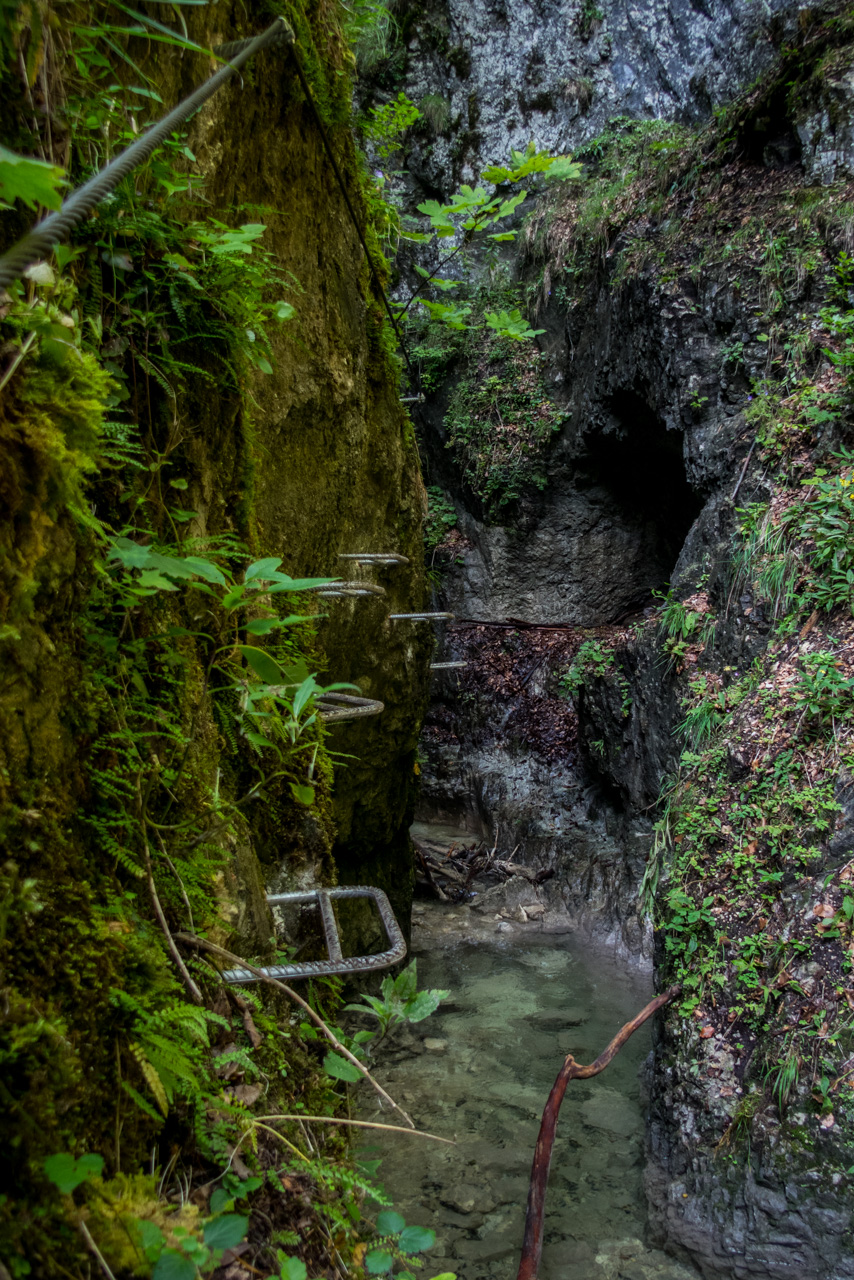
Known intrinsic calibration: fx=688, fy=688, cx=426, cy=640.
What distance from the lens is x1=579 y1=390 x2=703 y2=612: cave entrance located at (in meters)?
7.94

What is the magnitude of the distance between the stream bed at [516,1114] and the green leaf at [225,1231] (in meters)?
1.55

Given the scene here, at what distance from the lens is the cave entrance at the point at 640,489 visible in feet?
26.1

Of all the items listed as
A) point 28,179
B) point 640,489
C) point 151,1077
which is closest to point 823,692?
point 151,1077

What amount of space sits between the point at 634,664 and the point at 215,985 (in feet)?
18.4

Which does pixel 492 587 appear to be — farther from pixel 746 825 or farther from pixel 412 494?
pixel 746 825

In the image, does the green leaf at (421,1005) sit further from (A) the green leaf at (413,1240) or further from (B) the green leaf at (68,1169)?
(B) the green leaf at (68,1169)

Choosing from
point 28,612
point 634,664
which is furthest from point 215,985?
point 634,664

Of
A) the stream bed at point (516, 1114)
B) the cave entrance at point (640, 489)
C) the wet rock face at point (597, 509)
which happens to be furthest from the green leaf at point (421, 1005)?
the cave entrance at point (640, 489)

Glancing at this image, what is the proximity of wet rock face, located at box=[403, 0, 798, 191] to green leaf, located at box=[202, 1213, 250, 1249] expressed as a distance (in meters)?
11.0

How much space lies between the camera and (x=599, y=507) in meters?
9.01

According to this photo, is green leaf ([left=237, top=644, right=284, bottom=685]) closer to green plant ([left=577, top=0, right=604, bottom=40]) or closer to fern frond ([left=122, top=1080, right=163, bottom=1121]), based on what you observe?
fern frond ([left=122, top=1080, right=163, bottom=1121])

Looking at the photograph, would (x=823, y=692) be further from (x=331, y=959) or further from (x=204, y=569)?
(x=204, y=569)

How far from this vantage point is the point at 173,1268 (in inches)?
29.8

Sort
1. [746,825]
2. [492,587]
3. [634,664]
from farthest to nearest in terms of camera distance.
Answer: [492,587]
[634,664]
[746,825]
